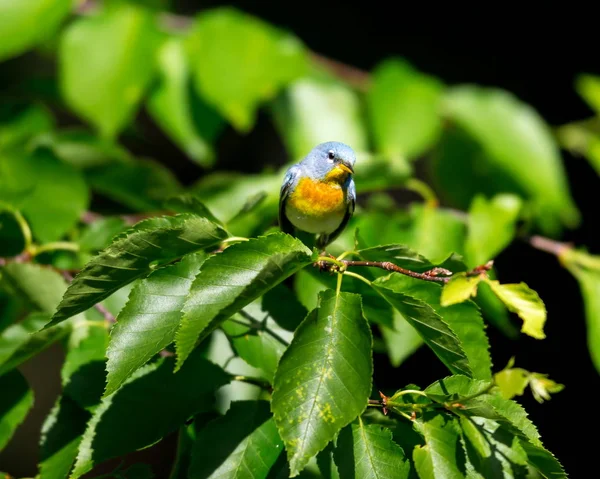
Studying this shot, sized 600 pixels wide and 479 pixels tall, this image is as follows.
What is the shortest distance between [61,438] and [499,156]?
1925 mm

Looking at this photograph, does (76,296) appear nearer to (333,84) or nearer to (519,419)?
(519,419)

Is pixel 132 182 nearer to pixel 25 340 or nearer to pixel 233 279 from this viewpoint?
pixel 25 340

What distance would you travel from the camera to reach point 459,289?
0.90 metres

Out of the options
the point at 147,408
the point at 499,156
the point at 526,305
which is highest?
the point at 526,305

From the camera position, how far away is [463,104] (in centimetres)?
248

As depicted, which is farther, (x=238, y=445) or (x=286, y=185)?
(x=286, y=185)

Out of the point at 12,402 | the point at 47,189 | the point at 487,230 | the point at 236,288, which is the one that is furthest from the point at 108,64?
the point at 236,288

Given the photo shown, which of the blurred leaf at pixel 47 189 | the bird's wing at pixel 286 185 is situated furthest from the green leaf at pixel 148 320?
the blurred leaf at pixel 47 189

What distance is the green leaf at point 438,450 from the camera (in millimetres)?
899

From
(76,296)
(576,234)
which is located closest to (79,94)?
(76,296)

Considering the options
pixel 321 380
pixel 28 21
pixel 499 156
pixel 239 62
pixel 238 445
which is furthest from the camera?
pixel 499 156

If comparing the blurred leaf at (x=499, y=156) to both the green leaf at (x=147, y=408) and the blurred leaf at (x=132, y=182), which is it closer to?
the blurred leaf at (x=132, y=182)

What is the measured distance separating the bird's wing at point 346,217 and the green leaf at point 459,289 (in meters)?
0.56

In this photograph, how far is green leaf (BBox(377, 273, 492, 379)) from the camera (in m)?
1.02
